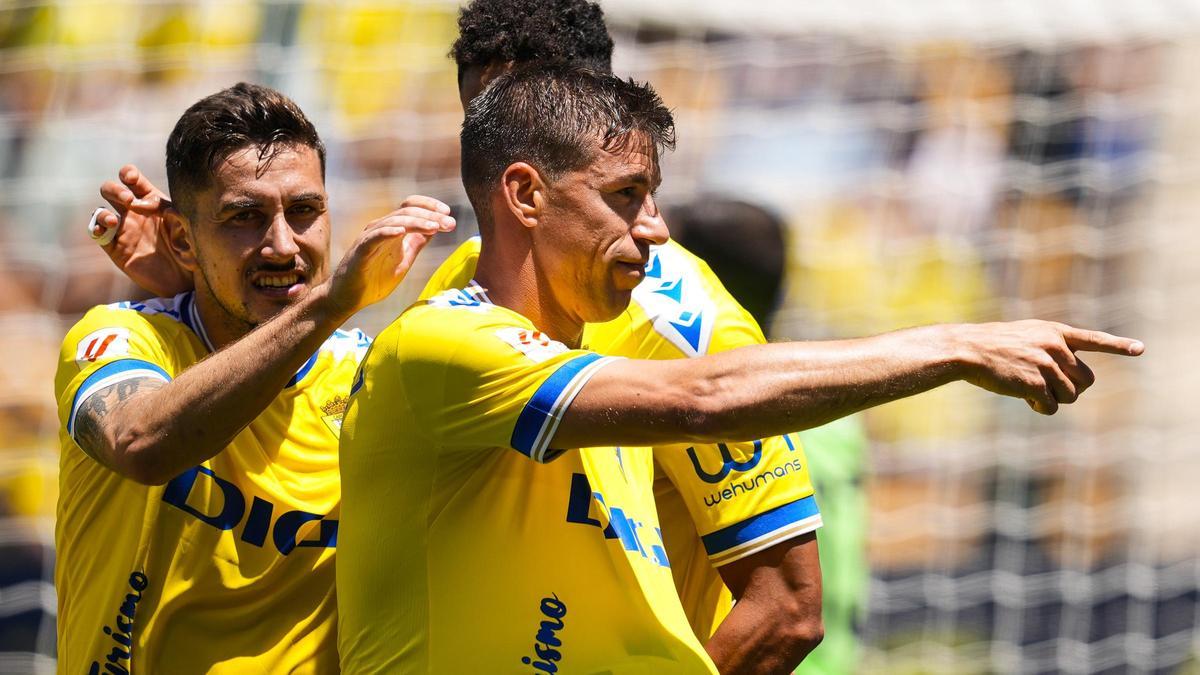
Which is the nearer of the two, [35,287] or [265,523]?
[265,523]

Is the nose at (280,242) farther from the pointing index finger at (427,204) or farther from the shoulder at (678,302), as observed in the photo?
the shoulder at (678,302)

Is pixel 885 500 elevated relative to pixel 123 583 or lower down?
lower down

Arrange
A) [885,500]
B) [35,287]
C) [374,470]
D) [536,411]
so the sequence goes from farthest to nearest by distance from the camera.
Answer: [885,500], [35,287], [374,470], [536,411]

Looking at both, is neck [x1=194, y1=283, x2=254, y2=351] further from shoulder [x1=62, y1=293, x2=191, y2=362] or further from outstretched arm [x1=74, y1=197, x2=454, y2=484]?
outstretched arm [x1=74, y1=197, x2=454, y2=484]

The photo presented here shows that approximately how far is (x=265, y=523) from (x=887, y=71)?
15.1 feet

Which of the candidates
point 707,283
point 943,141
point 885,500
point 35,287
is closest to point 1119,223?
point 943,141

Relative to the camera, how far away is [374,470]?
2.34m

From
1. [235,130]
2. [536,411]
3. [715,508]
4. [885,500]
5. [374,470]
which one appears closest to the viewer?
[536,411]

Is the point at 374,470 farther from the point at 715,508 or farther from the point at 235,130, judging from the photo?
the point at 235,130

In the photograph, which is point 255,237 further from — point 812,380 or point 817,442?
point 817,442

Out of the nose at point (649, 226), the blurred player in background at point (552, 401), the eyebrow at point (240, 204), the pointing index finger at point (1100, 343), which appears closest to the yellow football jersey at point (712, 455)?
the blurred player in background at point (552, 401)

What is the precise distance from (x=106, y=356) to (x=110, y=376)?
0.07 m

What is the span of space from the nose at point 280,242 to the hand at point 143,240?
285mm

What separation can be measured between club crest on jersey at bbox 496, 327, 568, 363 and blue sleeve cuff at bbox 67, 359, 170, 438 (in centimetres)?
84
